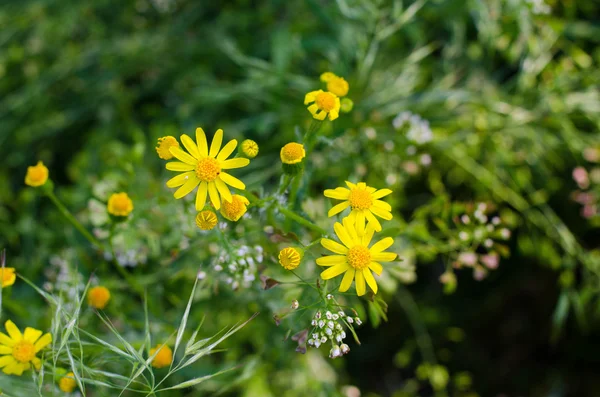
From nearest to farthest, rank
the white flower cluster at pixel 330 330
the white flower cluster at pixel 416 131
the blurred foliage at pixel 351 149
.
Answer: the white flower cluster at pixel 330 330, the white flower cluster at pixel 416 131, the blurred foliage at pixel 351 149

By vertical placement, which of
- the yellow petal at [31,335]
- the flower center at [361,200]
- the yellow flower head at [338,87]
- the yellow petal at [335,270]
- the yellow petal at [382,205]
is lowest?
the yellow petal at [31,335]

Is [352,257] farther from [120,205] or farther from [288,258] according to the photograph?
[120,205]

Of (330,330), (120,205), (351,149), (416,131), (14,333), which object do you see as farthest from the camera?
(351,149)

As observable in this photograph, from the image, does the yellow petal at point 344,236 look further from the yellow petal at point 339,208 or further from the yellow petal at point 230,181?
the yellow petal at point 230,181

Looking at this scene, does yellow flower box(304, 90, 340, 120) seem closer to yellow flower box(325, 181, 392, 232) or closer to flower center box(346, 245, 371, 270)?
yellow flower box(325, 181, 392, 232)

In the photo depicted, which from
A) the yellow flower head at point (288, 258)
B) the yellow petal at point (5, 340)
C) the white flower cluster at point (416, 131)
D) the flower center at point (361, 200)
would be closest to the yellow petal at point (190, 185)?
the yellow flower head at point (288, 258)

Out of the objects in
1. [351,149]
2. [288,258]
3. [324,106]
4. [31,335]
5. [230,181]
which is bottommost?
[351,149]

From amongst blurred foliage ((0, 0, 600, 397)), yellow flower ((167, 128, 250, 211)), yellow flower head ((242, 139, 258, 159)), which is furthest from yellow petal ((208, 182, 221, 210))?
blurred foliage ((0, 0, 600, 397))

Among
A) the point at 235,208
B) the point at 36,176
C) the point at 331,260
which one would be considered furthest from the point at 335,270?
the point at 36,176
